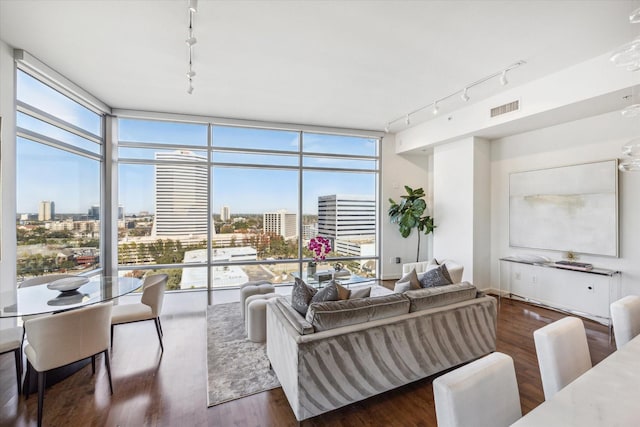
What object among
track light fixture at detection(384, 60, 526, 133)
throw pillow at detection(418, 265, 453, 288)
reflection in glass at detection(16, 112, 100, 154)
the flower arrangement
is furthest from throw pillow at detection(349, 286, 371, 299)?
reflection in glass at detection(16, 112, 100, 154)

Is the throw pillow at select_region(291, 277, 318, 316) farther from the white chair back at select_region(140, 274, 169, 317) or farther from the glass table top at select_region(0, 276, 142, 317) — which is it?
the glass table top at select_region(0, 276, 142, 317)

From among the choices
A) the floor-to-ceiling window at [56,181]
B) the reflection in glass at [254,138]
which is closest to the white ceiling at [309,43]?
the floor-to-ceiling window at [56,181]

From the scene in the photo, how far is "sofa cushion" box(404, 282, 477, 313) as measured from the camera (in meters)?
2.27

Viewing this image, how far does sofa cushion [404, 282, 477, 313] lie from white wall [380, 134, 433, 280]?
349cm

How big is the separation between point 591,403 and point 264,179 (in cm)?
505

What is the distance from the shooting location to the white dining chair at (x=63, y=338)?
74.6 inches

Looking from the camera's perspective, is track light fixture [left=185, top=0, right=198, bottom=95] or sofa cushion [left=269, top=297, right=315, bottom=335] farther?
track light fixture [left=185, top=0, right=198, bottom=95]

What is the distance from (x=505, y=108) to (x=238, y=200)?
4616 millimetres

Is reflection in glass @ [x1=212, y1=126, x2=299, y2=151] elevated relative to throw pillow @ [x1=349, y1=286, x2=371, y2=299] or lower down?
elevated

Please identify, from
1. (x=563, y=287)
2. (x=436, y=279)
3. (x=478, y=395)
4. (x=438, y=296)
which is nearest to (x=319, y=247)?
(x=436, y=279)

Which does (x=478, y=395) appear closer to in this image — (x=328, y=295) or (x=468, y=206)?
(x=328, y=295)

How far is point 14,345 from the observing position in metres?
2.15

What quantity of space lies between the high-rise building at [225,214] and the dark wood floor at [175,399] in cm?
254

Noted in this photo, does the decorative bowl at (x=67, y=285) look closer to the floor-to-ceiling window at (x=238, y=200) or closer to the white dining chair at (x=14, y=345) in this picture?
the white dining chair at (x=14, y=345)
